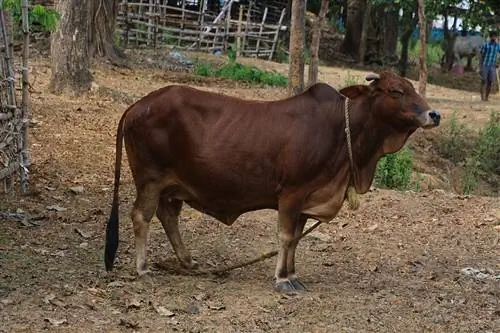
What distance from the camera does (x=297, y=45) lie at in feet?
37.4

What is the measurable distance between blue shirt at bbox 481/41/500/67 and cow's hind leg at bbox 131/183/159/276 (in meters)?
14.6

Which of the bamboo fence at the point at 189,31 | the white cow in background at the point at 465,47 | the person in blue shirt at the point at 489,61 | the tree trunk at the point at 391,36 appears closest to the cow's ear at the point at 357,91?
the person in blue shirt at the point at 489,61

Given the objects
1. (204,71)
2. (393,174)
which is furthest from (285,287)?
(204,71)

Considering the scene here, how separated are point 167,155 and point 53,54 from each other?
22.9 ft

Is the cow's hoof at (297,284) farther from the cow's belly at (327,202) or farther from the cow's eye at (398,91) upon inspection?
the cow's eye at (398,91)

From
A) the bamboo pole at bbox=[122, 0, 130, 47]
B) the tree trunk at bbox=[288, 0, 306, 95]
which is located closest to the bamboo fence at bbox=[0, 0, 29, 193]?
the tree trunk at bbox=[288, 0, 306, 95]

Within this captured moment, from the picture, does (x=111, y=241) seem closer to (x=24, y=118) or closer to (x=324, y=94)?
(x=324, y=94)

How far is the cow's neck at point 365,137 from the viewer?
5637 millimetres

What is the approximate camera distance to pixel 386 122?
5613 mm

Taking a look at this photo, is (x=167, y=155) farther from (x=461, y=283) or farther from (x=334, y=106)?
(x=461, y=283)

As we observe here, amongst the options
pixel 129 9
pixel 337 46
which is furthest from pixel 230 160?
pixel 337 46

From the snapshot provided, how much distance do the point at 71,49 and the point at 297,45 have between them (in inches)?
124

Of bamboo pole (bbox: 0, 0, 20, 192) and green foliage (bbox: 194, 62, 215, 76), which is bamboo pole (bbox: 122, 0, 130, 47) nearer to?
green foliage (bbox: 194, 62, 215, 76)

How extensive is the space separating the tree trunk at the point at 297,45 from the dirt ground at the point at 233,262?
2792 millimetres
